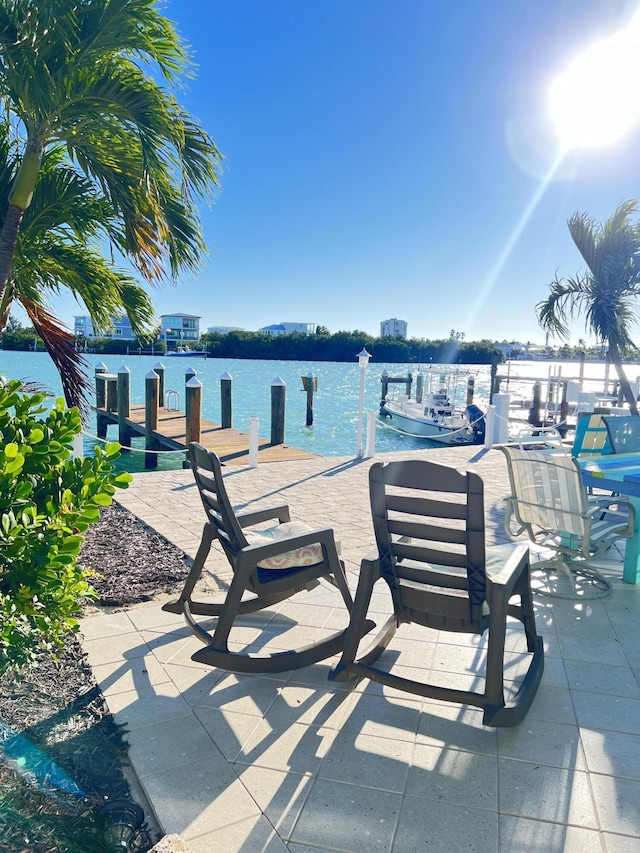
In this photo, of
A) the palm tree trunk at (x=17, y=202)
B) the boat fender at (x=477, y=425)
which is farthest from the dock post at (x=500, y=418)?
the palm tree trunk at (x=17, y=202)

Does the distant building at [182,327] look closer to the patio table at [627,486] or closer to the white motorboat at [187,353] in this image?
the white motorboat at [187,353]

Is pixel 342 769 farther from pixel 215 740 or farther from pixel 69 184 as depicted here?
pixel 69 184

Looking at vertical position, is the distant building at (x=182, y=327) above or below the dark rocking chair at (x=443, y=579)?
above

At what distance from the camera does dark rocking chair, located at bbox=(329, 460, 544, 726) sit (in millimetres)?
2197

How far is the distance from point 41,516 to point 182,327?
70.6 metres

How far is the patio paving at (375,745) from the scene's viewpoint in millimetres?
1758

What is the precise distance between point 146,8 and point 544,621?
4.60m

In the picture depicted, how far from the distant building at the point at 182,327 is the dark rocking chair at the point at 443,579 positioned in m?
59.8

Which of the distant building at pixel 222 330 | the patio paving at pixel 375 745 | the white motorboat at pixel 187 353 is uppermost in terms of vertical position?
the distant building at pixel 222 330

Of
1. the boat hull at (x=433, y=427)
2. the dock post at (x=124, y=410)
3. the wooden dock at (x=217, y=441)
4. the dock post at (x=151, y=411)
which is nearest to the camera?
the wooden dock at (x=217, y=441)

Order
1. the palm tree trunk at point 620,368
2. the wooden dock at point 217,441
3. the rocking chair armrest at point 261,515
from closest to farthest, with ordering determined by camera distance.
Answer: the rocking chair armrest at point 261,515 < the palm tree trunk at point 620,368 < the wooden dock at point 217,441

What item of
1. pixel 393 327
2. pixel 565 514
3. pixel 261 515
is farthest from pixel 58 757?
pixel 393 327

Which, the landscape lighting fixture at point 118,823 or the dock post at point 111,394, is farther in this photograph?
the dock post at point 111,394

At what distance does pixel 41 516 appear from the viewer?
1562 millimetres
